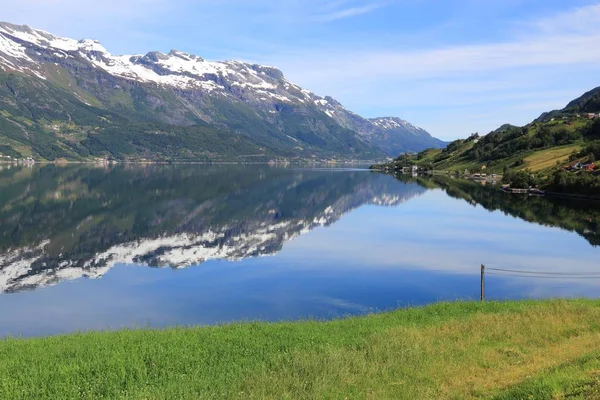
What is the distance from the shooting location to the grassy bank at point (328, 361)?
2183cm

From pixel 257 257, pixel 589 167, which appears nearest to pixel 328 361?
pixel 257 257

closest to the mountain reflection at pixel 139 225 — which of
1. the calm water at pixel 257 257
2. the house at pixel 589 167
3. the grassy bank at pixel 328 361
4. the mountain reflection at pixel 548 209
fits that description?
the calm water at pixel 257 257

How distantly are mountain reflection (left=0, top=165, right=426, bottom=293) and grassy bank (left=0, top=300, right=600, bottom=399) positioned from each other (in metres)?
34.4

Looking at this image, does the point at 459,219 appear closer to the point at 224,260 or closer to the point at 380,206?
the point at 380,206

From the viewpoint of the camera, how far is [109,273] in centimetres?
6481

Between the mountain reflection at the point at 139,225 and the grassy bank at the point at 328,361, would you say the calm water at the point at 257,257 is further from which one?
the grassy bank at the point at 328,361

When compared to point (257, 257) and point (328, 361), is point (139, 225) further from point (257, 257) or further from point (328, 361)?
point (328, 361)

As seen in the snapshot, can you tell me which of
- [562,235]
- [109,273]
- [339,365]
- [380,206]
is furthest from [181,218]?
[339,365]

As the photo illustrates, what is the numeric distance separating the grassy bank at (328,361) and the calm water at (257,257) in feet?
48.3

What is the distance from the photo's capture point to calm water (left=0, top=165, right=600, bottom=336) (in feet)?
164

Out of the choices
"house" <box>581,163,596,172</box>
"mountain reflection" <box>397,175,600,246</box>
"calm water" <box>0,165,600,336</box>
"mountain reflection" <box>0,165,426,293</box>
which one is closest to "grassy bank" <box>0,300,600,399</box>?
"calm water" <box>0,165,600,336</box>

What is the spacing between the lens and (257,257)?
76.8 metres

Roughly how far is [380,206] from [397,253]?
77.5 meters

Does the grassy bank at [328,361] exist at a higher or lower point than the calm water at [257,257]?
higher
